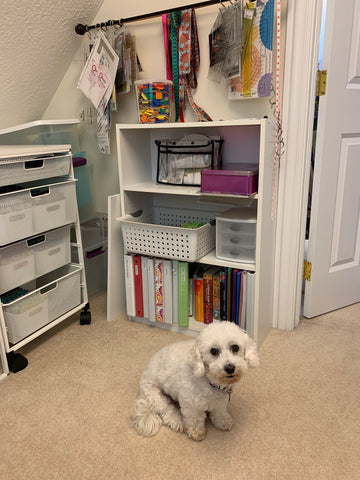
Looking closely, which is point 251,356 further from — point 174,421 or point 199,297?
point 199,297

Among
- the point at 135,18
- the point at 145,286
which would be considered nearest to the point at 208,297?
the point at 145,286

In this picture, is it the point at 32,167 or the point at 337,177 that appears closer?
the point at 32,167

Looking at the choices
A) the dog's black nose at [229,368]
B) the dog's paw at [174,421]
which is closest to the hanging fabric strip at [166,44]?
the dog's black nose at [229,368]

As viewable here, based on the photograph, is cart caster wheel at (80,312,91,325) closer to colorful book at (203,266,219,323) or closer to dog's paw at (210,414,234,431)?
colorful book at (203,266,219,323)

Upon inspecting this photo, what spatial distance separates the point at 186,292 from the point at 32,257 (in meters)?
0.72

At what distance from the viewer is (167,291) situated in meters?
1.85

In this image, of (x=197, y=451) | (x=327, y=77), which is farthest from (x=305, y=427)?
(x=327, y=77)

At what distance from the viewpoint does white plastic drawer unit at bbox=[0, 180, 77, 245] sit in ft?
4.91

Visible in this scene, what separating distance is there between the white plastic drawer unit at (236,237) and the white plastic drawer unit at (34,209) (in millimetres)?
718

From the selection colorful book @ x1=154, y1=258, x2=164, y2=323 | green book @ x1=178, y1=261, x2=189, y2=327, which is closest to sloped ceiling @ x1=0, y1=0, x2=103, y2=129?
colorful book @ x1=154, y1=258, x2=164, y2=323

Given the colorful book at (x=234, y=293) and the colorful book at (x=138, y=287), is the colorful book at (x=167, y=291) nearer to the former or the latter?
the colorful book at (x=138, y=287)

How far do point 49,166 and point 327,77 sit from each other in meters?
1.29

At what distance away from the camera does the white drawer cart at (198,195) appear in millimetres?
1610

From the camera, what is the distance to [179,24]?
1.77 m
